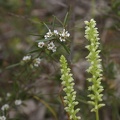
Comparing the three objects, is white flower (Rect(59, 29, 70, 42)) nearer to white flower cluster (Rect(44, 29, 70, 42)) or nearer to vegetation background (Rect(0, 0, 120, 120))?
white flower cluster (Rect(44, 29, 70, 42))

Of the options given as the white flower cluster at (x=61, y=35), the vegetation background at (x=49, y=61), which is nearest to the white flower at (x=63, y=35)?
the white flower cluster at (x=61, y=35)

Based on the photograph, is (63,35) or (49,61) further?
(49,61)

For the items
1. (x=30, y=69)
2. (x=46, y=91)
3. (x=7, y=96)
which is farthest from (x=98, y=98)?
(x=46, y=91)

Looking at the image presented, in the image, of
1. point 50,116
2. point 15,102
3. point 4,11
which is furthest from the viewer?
point 50,116

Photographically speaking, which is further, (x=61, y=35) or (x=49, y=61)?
(x=49, y=61)

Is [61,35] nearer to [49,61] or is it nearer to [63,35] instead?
[63,35]

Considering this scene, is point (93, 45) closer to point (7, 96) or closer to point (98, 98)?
point (98, 98)

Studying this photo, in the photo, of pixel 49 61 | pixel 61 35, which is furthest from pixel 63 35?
pixel 49 61

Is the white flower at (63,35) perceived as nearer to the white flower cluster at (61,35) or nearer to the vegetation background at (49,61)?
the white flower cluster at (61,35)
